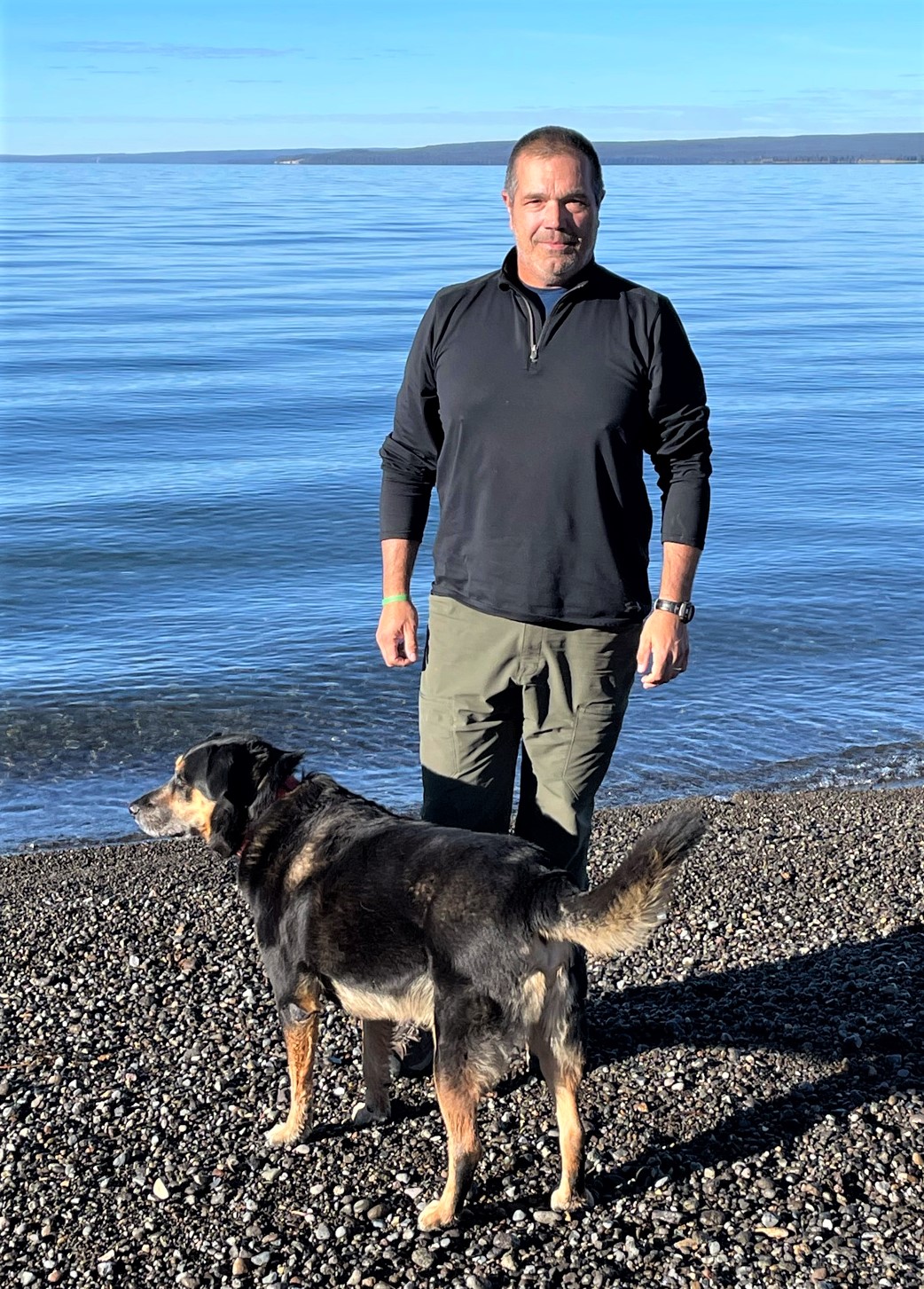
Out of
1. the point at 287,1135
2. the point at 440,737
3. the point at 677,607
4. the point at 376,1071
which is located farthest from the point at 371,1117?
the point at 677,607

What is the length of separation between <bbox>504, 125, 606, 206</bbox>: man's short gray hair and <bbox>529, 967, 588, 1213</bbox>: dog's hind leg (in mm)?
2587

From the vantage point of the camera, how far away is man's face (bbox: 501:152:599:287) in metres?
4.31

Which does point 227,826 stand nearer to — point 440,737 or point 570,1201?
point 440,737

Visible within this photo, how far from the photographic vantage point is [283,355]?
3161cm

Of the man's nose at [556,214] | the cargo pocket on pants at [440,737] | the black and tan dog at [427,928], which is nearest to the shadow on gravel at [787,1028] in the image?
the black and tan dog at [427,928]

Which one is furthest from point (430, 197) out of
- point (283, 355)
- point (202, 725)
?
point (202, 725)

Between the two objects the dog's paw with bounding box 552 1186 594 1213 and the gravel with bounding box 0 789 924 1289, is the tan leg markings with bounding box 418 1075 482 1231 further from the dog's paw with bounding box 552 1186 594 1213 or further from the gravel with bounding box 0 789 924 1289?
the dog's paw with bounding box 552 1186 594 1213

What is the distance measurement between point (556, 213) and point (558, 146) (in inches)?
8.9

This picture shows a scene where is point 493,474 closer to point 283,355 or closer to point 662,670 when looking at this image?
point 662,670

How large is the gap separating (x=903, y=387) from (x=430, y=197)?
8640 centimetres

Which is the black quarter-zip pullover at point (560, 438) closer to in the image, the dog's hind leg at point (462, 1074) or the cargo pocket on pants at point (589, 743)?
the cargo pocket on pants at point (589, 743)

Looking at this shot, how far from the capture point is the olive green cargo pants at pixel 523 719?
460 centimetres

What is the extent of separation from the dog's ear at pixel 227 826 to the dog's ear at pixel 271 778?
51 millimetres

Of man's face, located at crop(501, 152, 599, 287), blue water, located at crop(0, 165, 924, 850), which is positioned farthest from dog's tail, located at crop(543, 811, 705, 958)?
blue water, located at crop(0, 165, 924, 850)
